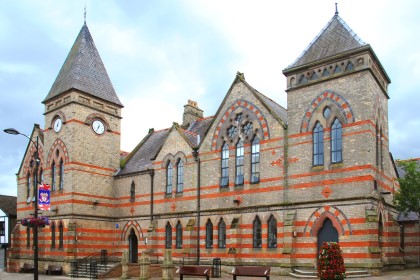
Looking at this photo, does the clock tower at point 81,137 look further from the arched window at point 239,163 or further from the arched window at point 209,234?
the arched window at point 239,163

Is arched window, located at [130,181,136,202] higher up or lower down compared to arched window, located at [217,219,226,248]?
higher up

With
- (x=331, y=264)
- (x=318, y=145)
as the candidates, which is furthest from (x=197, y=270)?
(x=318, y=145)

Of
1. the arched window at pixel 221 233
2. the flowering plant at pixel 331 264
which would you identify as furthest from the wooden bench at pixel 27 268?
the flowering plant at pixel 331 264

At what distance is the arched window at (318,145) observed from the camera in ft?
84.1

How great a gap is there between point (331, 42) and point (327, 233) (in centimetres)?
1053

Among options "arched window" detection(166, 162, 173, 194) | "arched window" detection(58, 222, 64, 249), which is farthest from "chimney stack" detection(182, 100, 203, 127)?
"arched window" detection(58, 222, 64, 249)

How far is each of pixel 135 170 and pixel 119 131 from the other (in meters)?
4.12

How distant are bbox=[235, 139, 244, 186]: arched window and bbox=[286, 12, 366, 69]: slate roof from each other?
219 inches

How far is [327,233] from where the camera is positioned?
81.3 ft

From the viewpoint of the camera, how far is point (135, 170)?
3572 centimetres

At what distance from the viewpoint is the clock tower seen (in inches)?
1356

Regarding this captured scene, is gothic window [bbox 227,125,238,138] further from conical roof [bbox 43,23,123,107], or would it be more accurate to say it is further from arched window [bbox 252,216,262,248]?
conical roof [bbox 43,23,123,107]

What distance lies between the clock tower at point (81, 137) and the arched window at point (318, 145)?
17232 mm

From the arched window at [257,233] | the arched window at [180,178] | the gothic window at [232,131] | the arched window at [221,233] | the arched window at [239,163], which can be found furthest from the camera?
the arched window at [180,178]
